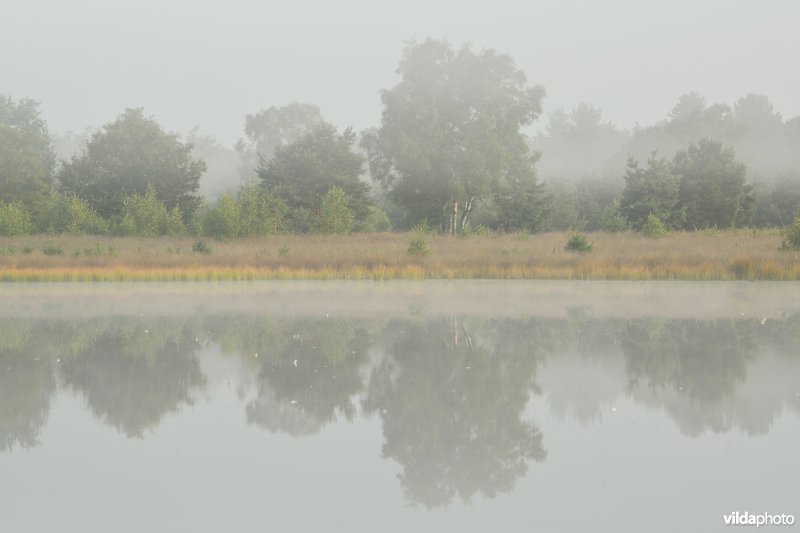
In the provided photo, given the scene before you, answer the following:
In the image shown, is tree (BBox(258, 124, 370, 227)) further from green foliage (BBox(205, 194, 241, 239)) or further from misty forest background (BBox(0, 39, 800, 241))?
green foliage (BBox(205, 194, 241, 239))

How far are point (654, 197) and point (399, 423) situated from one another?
1961 inches

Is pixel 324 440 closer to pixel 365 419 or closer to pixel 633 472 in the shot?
pixel 365 419

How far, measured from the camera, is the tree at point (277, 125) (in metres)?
103

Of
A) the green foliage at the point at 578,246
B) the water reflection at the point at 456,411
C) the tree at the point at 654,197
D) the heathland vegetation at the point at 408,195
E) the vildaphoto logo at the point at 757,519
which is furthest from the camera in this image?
the tree at the point at 654,197

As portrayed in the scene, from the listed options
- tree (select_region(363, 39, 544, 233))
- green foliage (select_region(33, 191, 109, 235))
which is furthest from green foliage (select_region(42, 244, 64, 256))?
tree (select_region(363, 39, 544, 233))

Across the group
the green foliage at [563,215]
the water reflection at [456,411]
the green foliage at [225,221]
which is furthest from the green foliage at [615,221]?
the water reflection at [456,411]

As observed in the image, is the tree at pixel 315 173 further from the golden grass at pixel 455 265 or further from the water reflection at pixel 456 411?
the water reflection at pixel 456 411

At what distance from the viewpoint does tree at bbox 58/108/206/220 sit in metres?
59.7

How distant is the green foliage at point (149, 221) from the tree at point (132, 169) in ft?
21.8

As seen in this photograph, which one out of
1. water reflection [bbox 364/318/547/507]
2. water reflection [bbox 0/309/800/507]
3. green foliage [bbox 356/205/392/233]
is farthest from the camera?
green foliage [bbox 356/205/392/233]

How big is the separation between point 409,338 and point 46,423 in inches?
273

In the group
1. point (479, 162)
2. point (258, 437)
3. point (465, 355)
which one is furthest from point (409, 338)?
point (479, 162)

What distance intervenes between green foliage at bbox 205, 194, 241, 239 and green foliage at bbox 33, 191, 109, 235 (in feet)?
23.8

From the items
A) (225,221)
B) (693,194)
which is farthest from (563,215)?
(225,221)
